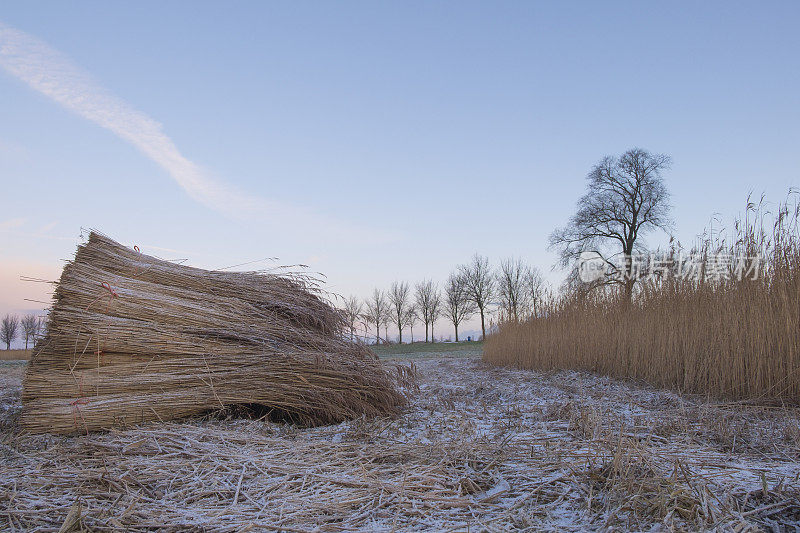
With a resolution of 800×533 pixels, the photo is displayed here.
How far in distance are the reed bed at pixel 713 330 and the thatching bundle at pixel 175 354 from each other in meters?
3.83

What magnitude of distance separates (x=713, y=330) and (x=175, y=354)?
19.5 ft

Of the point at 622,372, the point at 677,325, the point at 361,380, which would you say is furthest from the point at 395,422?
the point at 622,372

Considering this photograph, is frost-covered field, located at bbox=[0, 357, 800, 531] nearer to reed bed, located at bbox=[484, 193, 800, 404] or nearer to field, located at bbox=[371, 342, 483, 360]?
reed bed, located at bbox=[484, 193, 800, 404]

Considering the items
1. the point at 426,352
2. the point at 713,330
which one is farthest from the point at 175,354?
the point at 426,352

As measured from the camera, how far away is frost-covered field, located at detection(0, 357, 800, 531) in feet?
6.44

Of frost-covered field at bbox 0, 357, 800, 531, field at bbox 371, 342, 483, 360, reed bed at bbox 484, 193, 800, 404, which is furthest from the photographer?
field at bbox 371, 342, 483, 360

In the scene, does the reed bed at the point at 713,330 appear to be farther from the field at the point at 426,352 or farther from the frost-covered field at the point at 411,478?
the field at the point at 426,352

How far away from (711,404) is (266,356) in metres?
4.46

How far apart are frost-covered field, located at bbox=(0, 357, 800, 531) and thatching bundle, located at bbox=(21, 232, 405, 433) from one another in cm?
33

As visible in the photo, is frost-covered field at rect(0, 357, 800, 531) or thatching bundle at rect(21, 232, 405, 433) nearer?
frost-covered field at rect(0, 357, 800, 531)

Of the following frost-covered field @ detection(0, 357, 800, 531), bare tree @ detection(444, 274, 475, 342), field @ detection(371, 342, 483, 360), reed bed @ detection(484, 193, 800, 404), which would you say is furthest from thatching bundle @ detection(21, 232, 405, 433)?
bare tree @ detection(444, 274, 475, 342)

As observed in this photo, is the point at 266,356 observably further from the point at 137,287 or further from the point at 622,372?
the point at 622,372

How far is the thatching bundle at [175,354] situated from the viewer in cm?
378

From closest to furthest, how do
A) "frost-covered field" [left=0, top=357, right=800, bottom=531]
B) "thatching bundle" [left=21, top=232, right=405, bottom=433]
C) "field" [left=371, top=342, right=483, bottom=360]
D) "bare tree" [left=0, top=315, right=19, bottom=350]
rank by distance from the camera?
"frost-covered field" [left=0, top=357, right=800, bottom=531]
"thatching bundle" [left=21, top=232, right=405, bottom=433]
"field" [left=371, top=342, right=483, bottom=360]
"bare tree" [left=0, top=315, right=19, bottom=350]
